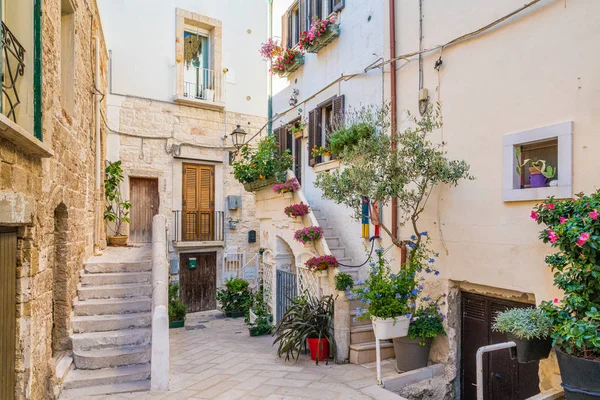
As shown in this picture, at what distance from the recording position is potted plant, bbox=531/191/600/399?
300cm

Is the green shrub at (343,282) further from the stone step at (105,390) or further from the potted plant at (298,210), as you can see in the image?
the stone step at (105,390)

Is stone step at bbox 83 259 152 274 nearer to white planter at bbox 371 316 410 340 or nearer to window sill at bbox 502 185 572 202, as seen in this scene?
white planter at bbox 371 316 410 340

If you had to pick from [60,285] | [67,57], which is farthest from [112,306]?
[67,57]

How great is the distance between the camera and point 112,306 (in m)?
5.91

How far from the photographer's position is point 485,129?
186 inches

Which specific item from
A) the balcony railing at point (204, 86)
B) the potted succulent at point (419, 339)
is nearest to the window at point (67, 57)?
the potted succulent at point (419, 339)

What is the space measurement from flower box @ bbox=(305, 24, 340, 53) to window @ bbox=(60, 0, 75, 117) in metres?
4.35

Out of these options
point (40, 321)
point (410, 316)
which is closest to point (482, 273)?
point (410, 316)

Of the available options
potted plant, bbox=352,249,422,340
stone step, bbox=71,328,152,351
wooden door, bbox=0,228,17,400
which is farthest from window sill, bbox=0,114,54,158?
potted plant, bbox=352,249,422,340

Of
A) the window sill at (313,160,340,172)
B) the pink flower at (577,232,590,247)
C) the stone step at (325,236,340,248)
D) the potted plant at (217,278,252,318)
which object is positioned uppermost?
the window sill at (313,160,340,172)

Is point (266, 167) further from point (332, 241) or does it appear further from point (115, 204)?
point (115, 204)

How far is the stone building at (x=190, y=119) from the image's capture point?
11.2 metres

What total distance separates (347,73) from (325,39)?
1040 millimetres

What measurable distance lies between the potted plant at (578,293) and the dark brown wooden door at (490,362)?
3.97ft
